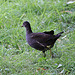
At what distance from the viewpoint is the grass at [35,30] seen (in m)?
3.72

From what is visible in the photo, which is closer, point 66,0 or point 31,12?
Answer: point 31,12

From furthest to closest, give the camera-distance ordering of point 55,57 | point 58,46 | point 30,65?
point 58,46
point 55,57
point 30,65

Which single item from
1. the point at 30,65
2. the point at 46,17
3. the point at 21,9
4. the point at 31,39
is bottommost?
the point at 30,65

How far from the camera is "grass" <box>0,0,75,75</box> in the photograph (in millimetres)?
3725

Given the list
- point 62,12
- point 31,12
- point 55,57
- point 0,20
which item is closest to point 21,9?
point 31,12

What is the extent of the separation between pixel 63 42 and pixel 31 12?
5.64ft

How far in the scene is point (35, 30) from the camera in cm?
509

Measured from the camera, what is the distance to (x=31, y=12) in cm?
586

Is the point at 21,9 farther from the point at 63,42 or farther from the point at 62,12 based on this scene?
the point at 63,42

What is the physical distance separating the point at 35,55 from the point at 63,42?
908 mm

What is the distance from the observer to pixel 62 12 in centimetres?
576

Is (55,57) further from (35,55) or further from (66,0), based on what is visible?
(66,0)

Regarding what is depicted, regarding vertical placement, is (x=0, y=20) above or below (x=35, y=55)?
above

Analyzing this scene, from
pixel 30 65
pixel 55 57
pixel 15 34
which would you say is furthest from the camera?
pixel 15 34
